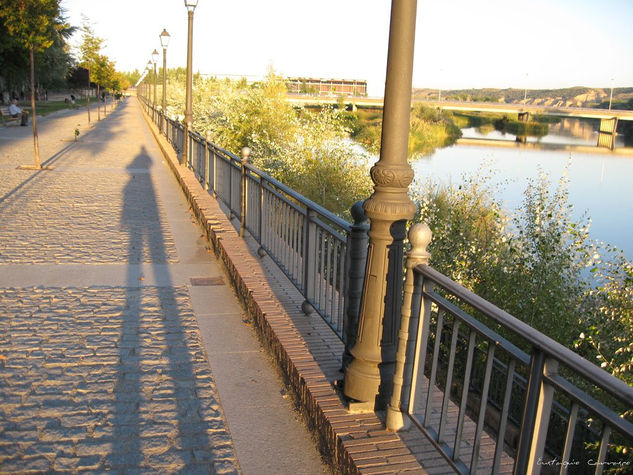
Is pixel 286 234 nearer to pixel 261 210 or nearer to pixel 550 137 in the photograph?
pixel 261 210

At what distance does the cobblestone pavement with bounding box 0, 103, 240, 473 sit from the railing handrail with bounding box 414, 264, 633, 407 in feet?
5.91

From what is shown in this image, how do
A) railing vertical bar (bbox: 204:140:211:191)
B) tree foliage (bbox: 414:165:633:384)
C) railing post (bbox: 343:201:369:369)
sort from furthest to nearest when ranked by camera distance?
railing vertical bar (bbox: 204:140:211:191), tree foliage (bbox: 414:165:633:384), railing post (bbox: 343:201:369:369)

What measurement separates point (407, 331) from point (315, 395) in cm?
93

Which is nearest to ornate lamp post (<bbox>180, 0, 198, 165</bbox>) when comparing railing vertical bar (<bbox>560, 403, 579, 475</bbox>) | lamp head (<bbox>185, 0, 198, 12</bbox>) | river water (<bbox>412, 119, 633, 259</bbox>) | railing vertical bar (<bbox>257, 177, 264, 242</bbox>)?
lamp head (<bbox>185, 0, 198, 12</bbox>)

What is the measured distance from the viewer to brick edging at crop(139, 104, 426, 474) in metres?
3.15

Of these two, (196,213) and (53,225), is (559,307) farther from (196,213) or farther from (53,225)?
(53,225)

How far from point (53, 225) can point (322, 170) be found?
6.74 m

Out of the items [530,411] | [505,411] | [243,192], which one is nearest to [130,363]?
[505,411]

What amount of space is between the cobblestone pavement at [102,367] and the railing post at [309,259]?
0.99 metres

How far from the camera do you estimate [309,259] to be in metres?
5.27

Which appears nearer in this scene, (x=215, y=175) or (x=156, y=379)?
(x=156, y=379)

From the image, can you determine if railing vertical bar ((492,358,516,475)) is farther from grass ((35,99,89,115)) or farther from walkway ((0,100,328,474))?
grass ((35,99,89,115))

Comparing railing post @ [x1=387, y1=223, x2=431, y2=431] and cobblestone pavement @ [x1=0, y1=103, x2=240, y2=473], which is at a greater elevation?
railing post @ [x1=387, y1=223, x2=431, y2=431]

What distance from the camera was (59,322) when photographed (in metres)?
5.75
